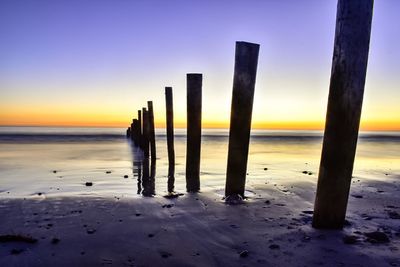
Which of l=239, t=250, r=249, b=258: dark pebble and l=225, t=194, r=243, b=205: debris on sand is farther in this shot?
l=225, t=194, r=243, b=205: debris on sand

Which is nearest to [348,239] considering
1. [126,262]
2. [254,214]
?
[254,214]

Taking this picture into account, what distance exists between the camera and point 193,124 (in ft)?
27.7

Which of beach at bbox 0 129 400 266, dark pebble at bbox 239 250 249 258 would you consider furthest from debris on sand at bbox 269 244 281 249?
dark pebble at bbox 239 250 249 258

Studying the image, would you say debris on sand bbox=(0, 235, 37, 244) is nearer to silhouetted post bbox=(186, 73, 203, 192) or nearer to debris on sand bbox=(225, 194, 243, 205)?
debris on sand bbox=(225, 194, 243, 205)

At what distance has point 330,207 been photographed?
13.4 ft

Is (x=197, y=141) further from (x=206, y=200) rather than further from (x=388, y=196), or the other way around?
(x=388, y=196)

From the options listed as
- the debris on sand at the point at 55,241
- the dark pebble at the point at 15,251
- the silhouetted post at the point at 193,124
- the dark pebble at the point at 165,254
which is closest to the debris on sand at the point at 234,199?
the silhouetted post at the point at 193,124

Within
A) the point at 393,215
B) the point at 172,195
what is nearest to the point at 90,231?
the point at 172,195

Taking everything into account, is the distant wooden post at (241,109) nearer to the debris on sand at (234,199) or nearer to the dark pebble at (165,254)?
the debris on sand at (234,199)

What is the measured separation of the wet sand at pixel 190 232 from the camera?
3.29m

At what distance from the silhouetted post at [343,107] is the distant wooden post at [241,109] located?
211cm

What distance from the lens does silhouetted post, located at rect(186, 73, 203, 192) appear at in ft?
27.2

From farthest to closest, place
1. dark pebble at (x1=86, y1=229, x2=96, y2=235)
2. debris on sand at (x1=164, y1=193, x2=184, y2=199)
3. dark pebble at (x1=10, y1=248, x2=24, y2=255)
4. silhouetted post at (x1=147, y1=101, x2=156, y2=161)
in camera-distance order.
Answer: silhouetted post at (x1=147, y1=101, x2=156, y2=161)
debris on sand at (x1=164, y1=193, x2=184, y2=199)
dark pebble at (x1=86, y1=229, x2=96, y2=235)
dark pebble at (x1=10, y1=248, x2=24, y2=255)

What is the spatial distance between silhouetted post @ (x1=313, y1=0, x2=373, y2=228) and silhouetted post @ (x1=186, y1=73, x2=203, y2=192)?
14.5 ft
